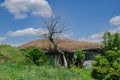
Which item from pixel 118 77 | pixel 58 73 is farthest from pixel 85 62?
pixel 118 77

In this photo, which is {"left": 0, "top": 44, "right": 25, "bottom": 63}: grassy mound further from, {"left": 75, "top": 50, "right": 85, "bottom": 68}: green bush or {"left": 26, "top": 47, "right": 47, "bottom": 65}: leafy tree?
{"left": 75, "top": 50, "right": 85, "bottom": 68}: green bush

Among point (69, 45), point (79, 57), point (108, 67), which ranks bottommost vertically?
point (108, 67)

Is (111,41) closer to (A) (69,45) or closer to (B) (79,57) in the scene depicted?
(B) (79,57)

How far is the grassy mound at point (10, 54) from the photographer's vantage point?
124 feet

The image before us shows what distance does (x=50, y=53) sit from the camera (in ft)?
146

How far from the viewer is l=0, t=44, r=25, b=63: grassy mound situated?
124 feet

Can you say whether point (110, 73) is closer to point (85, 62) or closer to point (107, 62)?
point (107, 62)

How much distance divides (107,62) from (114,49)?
1039 millimetres

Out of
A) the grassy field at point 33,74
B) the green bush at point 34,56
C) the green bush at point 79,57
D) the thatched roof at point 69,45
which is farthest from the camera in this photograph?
the thatched roof at point 69,45

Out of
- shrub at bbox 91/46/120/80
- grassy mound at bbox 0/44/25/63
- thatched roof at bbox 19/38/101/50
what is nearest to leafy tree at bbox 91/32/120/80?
shrub at bbox 91/46/120/80

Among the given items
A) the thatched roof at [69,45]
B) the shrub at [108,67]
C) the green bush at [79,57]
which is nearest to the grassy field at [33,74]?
the shrub at [108,67]

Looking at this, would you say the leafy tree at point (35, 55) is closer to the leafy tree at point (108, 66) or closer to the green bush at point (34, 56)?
the green bush at point (34, 56)

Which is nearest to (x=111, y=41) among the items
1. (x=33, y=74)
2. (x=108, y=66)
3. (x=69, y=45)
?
(x=108, y=66)

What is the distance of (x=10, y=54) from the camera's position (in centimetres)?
3909
